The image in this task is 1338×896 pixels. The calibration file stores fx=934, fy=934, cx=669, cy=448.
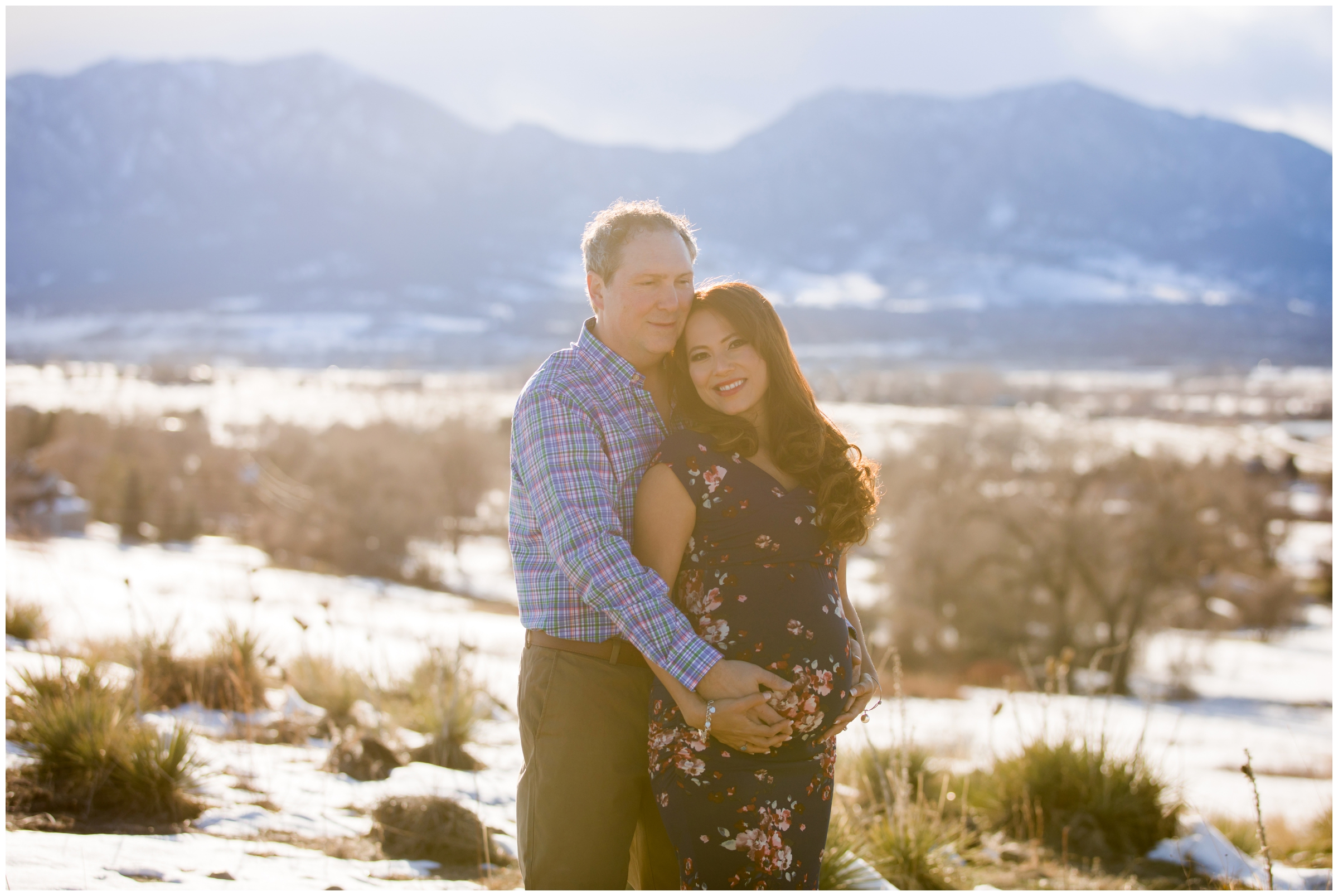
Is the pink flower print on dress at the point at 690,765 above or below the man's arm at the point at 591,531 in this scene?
below

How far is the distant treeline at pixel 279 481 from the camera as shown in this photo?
97.7 ft

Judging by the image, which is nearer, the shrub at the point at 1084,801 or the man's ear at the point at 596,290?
the man's ear at the point at 596,290

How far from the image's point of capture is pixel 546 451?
105 inches

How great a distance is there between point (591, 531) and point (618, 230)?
3.12ft

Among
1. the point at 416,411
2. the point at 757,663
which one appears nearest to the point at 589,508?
the point at 757,663

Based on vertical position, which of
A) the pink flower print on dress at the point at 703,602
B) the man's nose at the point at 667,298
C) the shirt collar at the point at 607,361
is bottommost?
the pink flower print on dress at the point at 703,602

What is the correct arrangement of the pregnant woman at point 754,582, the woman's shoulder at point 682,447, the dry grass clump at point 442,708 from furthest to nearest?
the dry grass clump at point 442,708
the woman's shoulder at point 682,447
the pregnant woman at point 754,582

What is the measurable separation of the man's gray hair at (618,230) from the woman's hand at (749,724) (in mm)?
1326

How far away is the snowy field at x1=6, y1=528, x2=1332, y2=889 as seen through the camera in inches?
146

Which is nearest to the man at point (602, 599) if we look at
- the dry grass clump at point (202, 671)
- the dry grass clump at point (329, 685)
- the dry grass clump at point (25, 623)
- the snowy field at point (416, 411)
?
the dry grass clump at point (202, 671)

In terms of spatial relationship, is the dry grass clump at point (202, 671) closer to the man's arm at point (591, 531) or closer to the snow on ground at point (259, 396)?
the man's arm at point (591, 531)

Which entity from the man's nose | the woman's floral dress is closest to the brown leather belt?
the woman's floral dress

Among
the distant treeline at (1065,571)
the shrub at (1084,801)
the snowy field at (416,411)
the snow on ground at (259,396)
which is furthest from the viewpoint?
the snow on ground at (259,396)

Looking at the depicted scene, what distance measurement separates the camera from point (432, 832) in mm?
4258
